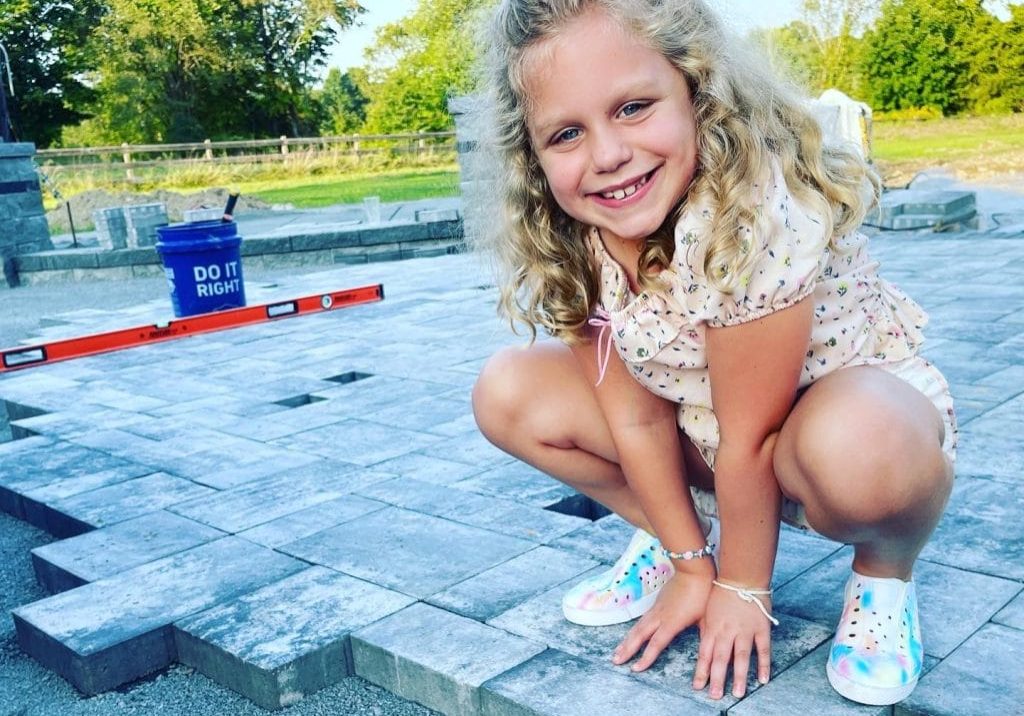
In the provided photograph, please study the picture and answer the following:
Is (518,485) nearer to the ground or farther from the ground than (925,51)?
nearer to the ground

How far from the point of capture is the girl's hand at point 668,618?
175 cm

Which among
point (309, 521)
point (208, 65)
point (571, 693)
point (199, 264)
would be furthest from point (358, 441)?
point (208, 65)

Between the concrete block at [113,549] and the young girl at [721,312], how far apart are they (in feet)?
3.90

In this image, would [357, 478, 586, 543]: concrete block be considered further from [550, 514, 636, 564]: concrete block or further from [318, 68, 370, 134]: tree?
[318, 68, 370, 134]: tree

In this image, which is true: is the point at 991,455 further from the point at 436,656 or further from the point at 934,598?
the point at 436,656

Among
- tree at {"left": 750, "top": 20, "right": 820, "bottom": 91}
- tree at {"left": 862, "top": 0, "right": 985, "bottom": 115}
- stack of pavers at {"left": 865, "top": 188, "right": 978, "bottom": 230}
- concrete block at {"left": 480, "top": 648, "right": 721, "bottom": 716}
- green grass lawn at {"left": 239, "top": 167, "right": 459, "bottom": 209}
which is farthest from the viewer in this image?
tree at {"left": 862, "top": 0, "right": 985, "bottom": 115}

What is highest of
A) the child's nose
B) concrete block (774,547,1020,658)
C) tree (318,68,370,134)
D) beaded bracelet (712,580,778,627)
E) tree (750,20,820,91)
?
tree (318,68,370,134)

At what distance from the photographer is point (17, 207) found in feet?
34.0

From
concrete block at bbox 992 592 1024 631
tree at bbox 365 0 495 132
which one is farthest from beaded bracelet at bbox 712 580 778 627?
tree at bbox 365 0 495 132

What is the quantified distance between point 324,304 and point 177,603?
428 centimetres

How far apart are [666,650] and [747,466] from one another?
0.38 m

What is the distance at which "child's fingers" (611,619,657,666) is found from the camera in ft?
5.79

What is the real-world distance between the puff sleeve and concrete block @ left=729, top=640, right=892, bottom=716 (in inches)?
22.6

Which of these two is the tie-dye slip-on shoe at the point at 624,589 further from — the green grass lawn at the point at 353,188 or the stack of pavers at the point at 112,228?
the green grass lawn at the point at 353,188
